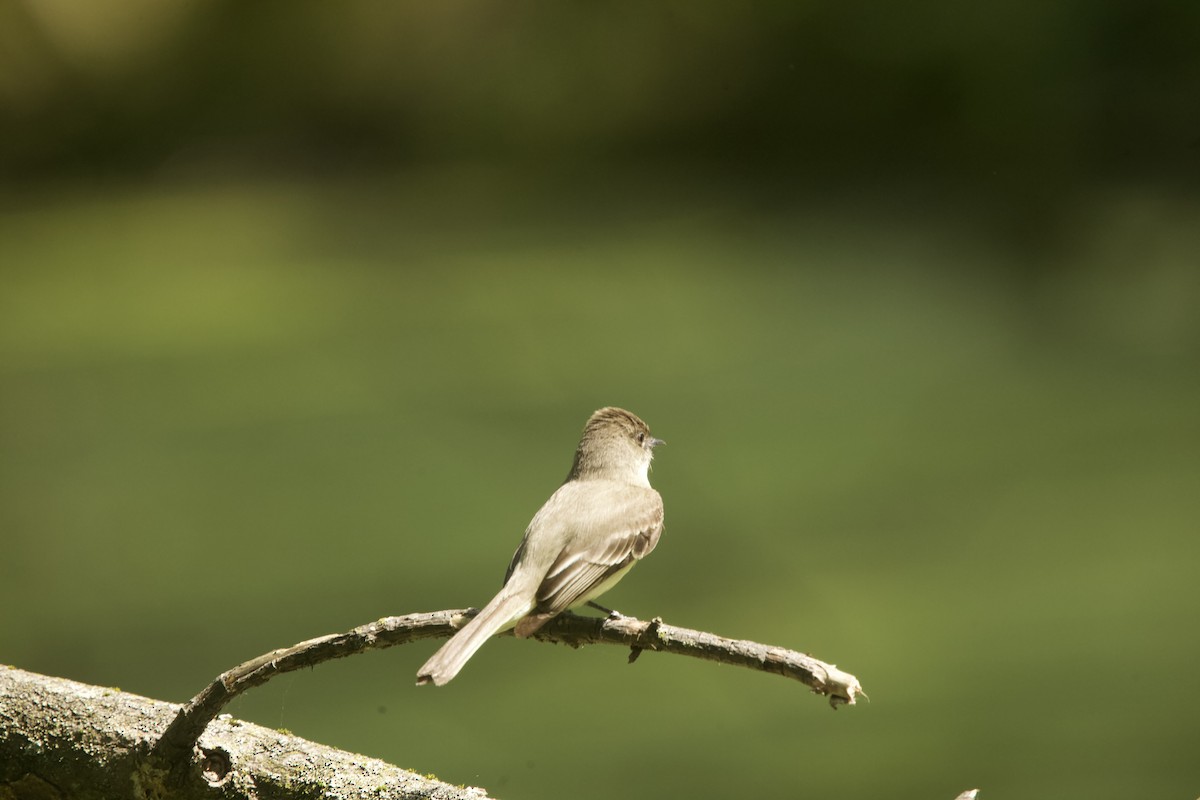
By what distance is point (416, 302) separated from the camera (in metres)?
7.73

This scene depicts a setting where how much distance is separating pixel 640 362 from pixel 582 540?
4.55 metres

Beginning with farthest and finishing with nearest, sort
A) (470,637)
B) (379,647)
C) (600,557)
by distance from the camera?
1. (600,557)
2. (470,637)
3. (379,647)

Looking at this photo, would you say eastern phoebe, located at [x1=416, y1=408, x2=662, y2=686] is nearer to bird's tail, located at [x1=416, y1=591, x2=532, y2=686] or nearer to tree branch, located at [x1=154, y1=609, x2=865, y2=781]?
bird's tail, located at [x1=416, y1=591, x2=532, y2=686]

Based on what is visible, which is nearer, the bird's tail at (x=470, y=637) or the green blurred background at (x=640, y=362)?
the bird's tail at (x=470, y=637)

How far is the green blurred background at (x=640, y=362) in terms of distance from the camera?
4688mm

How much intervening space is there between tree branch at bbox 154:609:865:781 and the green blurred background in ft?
7.90

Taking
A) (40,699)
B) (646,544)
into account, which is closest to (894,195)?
(646,544)

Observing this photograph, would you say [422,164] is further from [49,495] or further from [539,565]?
[539,565]

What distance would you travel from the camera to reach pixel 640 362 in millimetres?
7113

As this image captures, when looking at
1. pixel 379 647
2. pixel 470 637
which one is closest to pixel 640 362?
pixel 470 637

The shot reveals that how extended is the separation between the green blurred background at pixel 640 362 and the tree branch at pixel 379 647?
2407 mm

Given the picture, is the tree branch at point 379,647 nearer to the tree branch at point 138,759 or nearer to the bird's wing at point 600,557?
the tree branch at point 138,759

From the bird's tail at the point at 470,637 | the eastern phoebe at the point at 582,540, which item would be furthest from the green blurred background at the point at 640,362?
the bird's tail at the point at 470,637

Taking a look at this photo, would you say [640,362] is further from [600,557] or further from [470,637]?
[470,637]
